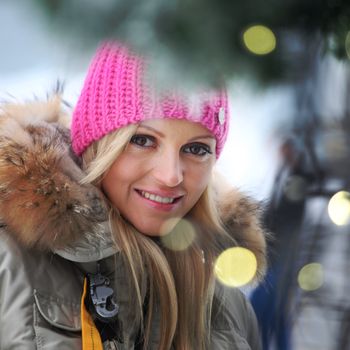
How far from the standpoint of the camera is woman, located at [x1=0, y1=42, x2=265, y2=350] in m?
0.89

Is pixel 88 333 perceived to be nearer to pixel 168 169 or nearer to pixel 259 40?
pixel 168 169

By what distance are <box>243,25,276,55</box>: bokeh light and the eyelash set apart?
610 mm

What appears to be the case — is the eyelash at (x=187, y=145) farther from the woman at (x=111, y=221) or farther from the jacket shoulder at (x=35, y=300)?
the jacket shoulder at (x=35, y=300)

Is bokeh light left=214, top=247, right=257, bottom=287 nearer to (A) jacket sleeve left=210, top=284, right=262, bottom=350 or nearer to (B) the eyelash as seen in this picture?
(A) jacket sleeve left=210, top=284, right=262, bottom=350

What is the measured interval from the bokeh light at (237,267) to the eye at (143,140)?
0.25 m

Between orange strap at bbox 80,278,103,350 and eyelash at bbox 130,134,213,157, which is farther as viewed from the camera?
eyelash at bbox 130,134,213,157

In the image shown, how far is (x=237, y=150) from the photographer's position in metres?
0.66

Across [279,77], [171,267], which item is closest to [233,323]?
[171,267]

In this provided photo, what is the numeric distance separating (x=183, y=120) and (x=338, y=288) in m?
0.57

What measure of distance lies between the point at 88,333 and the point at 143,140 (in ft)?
1.14

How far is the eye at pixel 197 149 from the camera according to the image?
40.5 inches

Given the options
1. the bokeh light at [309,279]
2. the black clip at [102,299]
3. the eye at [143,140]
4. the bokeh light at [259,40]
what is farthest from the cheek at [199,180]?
the bokeh light at [259,40]

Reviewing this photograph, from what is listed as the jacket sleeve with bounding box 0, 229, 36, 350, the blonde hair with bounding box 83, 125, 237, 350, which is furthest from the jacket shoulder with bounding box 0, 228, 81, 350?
the blonde hair with bounding box 83, 125, 237, 350

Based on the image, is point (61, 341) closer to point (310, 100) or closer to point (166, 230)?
point (166, 230)
